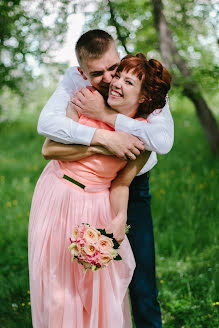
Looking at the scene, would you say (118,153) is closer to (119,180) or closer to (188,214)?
(119,180)

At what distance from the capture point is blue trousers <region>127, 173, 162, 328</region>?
2512mm

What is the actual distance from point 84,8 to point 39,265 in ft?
9.00

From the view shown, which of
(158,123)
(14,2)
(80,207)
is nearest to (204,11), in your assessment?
(14,2)

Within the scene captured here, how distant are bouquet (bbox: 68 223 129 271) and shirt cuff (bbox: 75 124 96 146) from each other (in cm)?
48

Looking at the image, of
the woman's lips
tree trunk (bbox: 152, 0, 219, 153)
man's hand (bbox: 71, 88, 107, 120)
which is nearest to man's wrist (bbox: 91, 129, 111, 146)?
man's hand (bbox: 71, 88, 107, 120)

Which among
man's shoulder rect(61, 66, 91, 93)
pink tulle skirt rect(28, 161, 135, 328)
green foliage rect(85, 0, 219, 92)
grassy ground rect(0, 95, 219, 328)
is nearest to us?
pink tulle skirt rect(28, 161, 135, 328)

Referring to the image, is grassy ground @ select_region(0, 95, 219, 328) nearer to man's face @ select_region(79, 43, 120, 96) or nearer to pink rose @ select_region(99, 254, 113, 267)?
pink rose @ select_region(99, 254, 113, 267)

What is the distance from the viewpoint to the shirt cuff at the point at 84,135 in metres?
2.08

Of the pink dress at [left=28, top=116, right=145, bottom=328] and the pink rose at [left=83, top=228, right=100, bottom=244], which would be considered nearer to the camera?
the pink rose at [left=83, top=228, right=100, bottom=244]

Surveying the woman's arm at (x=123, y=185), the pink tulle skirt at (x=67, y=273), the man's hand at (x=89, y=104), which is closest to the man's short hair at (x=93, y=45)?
the man's hand at (x=89, y=104)

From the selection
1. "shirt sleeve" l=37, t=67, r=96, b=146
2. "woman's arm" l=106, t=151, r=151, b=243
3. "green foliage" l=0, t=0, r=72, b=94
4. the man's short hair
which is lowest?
"woman's arm" l=106, t=151, r=151, b=243

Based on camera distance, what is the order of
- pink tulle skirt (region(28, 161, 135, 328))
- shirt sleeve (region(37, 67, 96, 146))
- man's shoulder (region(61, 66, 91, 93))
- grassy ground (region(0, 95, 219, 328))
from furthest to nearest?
grassy ground (region(0, 95, 219, 328)) < man's shoulder (region(61, 66, 91, 93)) < pink tulle skirt (region(28, 161, 135, 328)) < shirt sleeve (region(37, 67, 96, 146))

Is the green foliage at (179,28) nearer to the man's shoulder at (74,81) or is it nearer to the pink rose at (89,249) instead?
the man's shoulder at (74,81)

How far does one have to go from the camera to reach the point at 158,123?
2.16m
